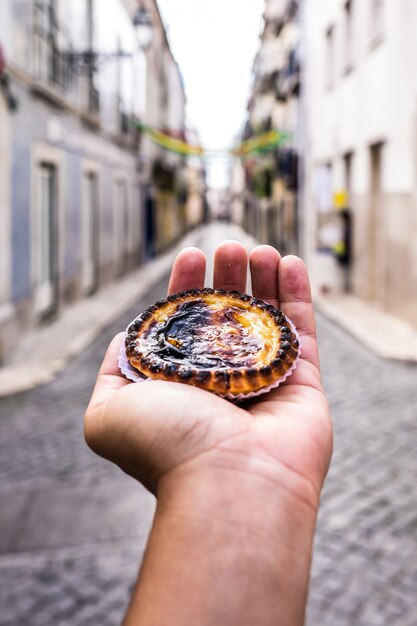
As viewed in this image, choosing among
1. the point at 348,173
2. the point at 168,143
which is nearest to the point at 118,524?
the point at 348,173

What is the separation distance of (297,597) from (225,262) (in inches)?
39.3

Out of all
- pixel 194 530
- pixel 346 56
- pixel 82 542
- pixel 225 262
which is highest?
pixel 346 56

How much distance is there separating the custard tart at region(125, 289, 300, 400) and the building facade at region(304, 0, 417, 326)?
10638 millimetres

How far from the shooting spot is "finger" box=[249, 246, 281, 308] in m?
2.20

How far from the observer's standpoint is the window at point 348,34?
15328mm

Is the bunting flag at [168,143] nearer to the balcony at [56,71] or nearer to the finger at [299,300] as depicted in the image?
the balcony at [56,71]

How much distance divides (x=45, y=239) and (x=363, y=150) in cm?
616

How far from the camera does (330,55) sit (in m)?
17.7

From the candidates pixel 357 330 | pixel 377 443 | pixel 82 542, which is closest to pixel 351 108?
pixel 357 330

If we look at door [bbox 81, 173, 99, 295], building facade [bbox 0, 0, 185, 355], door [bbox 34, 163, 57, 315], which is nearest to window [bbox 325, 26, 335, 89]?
building facade [bbox 0, 0, 185, 355]

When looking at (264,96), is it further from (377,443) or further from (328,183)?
(377,443)

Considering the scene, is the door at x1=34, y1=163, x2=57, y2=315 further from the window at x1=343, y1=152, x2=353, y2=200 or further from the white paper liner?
the white paper liner

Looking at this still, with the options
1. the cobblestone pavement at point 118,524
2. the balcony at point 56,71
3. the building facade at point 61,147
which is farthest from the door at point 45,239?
the cobblestone pavement at point 118,524

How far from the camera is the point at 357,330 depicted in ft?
39.5
